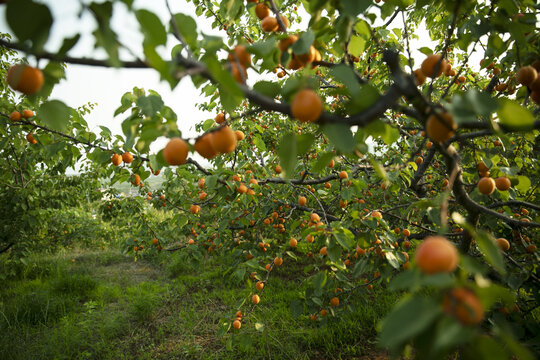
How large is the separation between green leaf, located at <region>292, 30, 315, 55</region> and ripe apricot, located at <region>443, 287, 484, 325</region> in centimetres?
71

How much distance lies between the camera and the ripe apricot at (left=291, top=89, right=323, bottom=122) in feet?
2.12

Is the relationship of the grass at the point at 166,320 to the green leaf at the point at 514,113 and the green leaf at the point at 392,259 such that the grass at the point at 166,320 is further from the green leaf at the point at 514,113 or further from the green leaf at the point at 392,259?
the green leaf at the point at 514,113

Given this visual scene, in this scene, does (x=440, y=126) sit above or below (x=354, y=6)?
below

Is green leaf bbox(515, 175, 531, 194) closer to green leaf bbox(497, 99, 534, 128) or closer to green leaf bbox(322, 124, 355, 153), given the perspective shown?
green leaf bbox(497, 99, 534, 128)

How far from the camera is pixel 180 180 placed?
2938 millimetres

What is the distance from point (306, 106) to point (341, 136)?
139 mm

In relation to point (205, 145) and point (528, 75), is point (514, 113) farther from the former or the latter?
point (205, 145)

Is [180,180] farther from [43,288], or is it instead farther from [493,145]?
[43,288]

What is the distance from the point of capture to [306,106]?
646mm

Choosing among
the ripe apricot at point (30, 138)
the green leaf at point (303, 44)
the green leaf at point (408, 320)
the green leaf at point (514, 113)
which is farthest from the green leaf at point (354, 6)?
the ripe apricot at point (30, 138)

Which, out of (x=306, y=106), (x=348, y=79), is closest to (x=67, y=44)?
(x=306, y=106)

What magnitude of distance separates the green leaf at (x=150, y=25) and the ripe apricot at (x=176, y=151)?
34cm

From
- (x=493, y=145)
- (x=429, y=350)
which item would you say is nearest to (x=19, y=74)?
Answer: (x=429, y=350)

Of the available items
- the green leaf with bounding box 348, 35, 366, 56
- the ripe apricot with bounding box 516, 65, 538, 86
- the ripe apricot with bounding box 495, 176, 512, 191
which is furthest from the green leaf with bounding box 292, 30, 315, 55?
the ripe apricot with bounding box 495, 176, 512, 191
